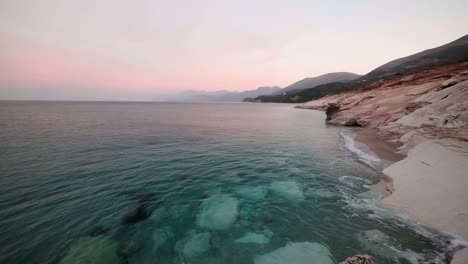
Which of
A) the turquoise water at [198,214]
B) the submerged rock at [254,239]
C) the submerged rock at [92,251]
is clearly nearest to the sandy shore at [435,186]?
the turquoise water at [198,214]

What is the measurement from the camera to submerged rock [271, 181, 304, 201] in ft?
39.8

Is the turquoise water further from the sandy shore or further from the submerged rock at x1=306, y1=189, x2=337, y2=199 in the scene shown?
the sandy shore

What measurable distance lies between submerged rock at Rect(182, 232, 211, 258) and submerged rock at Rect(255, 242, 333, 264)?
224 centimetres

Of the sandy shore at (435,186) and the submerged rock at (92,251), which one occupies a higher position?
the sandy shore at (435,186)

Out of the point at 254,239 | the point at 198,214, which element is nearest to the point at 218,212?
the point at 198,214

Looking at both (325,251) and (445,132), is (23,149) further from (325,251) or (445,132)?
(445,132)

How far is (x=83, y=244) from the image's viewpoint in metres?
7.90

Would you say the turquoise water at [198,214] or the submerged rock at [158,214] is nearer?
the turquoise water at [198,214]

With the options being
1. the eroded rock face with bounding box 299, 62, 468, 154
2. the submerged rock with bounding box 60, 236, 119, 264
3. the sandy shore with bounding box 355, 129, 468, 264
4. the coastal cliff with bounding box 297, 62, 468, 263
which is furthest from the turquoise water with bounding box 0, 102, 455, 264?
the eroded rock face with bounding box 299, 62, 468, 154

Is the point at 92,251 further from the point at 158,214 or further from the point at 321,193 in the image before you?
the point at 321,193

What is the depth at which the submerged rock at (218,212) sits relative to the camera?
9539 mm

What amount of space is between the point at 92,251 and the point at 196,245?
4.08 meters

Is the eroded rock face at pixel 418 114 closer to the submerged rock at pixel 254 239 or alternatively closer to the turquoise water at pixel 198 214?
the turquoise water at pixel 198 214

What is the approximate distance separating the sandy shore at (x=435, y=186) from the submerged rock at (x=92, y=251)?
12.5 m
